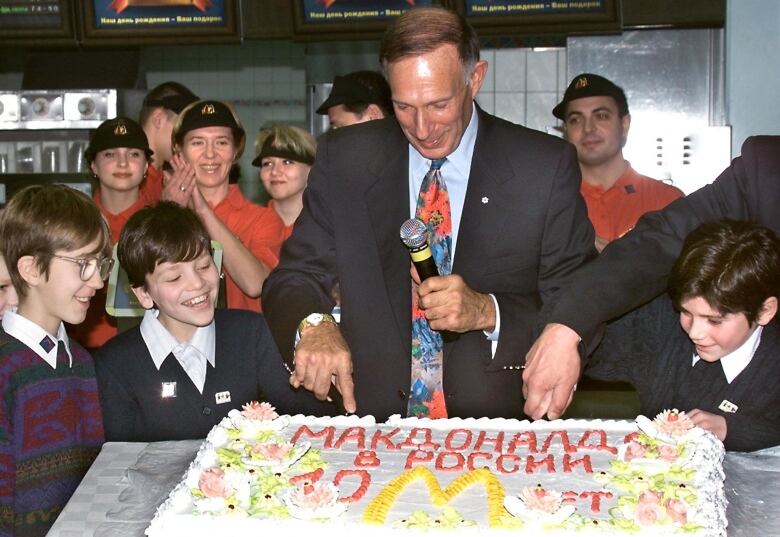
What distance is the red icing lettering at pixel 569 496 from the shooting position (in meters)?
2.04

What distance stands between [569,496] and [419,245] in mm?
603

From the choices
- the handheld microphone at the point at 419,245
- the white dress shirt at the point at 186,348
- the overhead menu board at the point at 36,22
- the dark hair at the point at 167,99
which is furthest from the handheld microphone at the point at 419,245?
the overhead menu board at the point at 36,22

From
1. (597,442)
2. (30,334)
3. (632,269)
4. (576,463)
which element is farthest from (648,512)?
(30,334)

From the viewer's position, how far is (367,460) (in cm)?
225

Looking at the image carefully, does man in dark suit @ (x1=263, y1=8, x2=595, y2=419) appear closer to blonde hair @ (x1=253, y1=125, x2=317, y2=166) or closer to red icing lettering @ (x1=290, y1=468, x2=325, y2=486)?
red icing lettering @ (x1=290, y1=468, x2=325, y2=486)

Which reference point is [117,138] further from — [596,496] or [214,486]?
[596,496]

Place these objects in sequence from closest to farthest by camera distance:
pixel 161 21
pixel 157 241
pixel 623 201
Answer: pixel 157 241 < pixel 623 201 < pixel 161 21

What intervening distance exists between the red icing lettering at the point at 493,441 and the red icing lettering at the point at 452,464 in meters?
0.07

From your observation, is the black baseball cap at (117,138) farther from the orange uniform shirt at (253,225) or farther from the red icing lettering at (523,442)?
the red icing lettering at (523,442)

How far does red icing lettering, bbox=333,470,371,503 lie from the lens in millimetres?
2059

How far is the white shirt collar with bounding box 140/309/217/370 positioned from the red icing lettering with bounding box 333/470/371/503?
91 centimetres

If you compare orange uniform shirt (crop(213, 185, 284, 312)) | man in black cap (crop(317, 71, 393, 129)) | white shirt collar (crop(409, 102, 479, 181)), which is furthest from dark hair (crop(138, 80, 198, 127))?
white shirt collar (crop(409, 102, 479, 181))

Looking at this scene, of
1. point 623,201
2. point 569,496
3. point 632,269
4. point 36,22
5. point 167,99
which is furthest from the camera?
point 36,22

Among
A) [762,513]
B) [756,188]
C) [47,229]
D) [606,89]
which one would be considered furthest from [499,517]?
[606,89]
